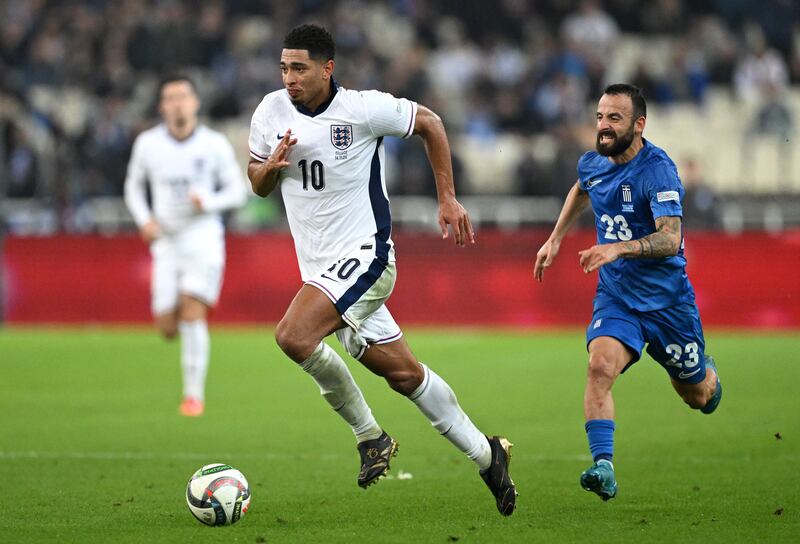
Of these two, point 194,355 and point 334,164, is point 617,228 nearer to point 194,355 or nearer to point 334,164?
point 334,164

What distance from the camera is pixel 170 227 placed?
502 inches

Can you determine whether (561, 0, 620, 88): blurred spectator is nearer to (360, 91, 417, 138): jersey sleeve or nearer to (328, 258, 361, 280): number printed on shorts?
(360, 91, 417, 138): jersey sleeve

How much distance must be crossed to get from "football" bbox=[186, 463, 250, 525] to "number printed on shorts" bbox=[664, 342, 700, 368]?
269cm

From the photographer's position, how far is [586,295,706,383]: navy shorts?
303 inches

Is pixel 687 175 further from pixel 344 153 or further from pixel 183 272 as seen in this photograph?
pixel 344 153

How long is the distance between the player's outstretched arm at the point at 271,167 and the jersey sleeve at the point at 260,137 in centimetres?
9

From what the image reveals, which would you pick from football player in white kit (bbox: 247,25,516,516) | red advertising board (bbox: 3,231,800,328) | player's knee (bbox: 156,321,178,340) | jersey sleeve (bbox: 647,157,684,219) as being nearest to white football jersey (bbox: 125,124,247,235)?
player's knee (bbox: 156,321,178,340)

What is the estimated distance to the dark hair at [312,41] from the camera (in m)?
7.41

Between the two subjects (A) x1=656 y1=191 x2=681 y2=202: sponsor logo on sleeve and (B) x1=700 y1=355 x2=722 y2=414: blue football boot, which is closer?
(A) x1=656 y1=191 x2=681 y2=202: sponsor logo on sleeve

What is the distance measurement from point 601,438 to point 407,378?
43.5 inches

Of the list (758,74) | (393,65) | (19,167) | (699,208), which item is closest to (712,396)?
(699,208)

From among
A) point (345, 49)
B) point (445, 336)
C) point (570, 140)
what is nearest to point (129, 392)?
point (445, 336)

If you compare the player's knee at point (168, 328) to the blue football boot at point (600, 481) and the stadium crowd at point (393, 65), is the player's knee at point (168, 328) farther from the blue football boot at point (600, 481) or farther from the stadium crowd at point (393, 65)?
the stadium crowd at point (393, 65)

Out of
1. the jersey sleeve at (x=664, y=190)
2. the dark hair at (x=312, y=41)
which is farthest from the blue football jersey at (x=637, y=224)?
the dark hair at (x=312, y=41)
